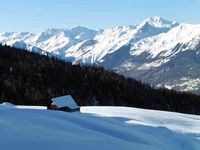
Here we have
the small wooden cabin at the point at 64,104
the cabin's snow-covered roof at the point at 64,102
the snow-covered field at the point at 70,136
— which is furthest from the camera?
the cabin's snow-covered roof at the point at 64,102

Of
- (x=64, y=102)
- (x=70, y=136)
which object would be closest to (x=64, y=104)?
(x=64, y=102)

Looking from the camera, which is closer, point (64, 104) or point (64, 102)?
point (64, 104)

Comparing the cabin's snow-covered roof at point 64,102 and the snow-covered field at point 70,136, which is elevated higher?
the cabin's snow-covered roof at point 64,102

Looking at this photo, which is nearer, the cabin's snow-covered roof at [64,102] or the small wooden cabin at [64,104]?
the small wooden cabin at [64,104]

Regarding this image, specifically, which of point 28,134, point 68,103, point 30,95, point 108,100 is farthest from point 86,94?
point 28,134

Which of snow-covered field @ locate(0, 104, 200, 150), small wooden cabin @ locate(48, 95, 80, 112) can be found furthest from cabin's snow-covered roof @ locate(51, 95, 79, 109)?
snow-covered field @ locate(0, 104, 200, 150)

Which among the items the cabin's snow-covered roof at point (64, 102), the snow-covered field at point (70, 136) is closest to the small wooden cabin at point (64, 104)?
the cabin's snow-covered roof at point (64, 102)

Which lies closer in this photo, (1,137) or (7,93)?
(1,137)

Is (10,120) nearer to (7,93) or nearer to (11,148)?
(11,148)

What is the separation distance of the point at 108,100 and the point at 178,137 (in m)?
168

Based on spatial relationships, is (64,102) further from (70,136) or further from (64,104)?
(70,136)

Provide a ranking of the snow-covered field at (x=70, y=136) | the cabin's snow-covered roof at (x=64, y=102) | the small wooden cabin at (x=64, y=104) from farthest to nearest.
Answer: the cabin's snow-covered roof at (x=64, y=102), the small wooden cabin at (x=64, y=104), the snow-covered field at (x=70, y=136)

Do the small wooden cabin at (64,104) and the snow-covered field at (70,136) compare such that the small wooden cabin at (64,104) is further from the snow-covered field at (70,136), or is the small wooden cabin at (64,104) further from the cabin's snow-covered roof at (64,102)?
the snow-covered field at (70,136)

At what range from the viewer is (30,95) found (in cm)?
14012
